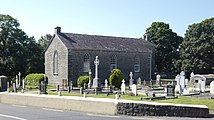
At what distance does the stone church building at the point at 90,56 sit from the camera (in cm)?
4625

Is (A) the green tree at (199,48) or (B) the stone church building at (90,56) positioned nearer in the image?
(B) the stone church building at (90,56)

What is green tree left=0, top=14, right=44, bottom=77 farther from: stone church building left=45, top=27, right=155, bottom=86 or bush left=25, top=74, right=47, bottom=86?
bush left=25, top=74, right=47, bottom=86

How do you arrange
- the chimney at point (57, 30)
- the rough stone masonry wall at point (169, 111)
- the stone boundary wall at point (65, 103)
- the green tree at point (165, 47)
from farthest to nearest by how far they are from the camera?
the green tree at point (165, 47), the chimney at point (57, 30), the stone boundary wall at point (65, 103), the rough stone masonry wall at point (169, 111)

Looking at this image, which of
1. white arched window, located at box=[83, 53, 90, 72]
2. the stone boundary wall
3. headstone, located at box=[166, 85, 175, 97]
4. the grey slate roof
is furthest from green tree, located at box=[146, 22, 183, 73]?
the stone boundary wall

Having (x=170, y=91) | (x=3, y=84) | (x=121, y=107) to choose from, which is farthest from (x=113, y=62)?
(x=121, y=107)

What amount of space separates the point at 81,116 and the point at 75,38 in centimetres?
3458

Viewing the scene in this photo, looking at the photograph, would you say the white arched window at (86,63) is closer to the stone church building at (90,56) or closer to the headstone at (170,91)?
the stone church building at (90,56)

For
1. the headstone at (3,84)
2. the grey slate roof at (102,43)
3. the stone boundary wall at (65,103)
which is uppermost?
the grey slate roof at (102,43)

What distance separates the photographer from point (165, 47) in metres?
72.0

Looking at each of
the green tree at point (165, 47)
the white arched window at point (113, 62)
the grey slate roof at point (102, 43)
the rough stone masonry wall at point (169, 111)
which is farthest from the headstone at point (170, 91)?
the green tree at point (165, 47)

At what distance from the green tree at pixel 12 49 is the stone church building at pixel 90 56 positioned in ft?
38.6

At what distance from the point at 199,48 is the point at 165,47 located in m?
12.0

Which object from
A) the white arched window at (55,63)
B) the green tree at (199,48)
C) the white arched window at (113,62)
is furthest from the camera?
the green tree at (199,48)

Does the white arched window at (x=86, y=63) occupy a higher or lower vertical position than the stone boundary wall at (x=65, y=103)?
higher
